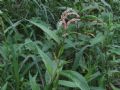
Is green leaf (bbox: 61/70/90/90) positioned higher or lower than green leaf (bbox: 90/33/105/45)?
lower

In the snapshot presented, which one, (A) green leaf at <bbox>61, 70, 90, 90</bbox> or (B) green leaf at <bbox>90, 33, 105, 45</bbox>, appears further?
(B) green leaf at <bbox>90, 33, 105, 45</bbox>

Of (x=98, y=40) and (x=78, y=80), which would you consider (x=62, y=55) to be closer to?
(x=98, y=40)

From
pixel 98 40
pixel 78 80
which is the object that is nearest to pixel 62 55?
pixel 98 40

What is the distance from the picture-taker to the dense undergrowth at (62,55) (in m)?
1.78

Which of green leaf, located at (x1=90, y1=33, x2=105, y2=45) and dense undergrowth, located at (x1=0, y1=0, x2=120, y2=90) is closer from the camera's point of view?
dense undergrowth, located at (x1=0, y1=0, x2=120, y2=90)

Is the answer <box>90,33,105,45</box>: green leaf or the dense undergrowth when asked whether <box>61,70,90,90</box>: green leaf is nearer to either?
the dense undergrowth

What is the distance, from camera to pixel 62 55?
2.21m

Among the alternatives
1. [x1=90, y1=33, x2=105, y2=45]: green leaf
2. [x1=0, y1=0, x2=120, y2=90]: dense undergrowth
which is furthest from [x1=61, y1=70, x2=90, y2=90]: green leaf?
[x1=90, y1=33, x2=105, y2=45]: green leaf

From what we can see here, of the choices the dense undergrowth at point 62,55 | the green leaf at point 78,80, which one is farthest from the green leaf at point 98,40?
the green leaf at point 78,80

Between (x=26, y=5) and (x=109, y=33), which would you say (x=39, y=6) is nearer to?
(x=26, y=5)

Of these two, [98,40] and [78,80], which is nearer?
[78,80]

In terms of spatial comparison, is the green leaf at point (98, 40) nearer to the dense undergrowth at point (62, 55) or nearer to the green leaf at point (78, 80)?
the dense undergrowth at point (62, 55)

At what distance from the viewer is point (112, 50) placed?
7.01 feet

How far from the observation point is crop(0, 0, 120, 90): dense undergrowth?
1.78 metres
